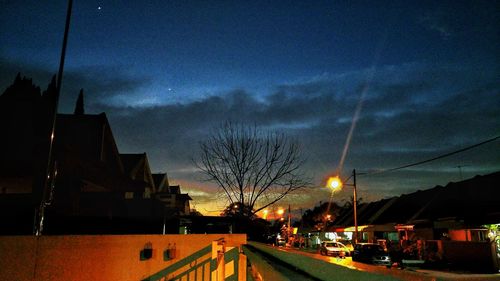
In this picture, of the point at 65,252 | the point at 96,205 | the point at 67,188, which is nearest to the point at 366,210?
the point at 96,205

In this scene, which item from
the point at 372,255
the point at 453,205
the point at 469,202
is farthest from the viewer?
the point at 453,205

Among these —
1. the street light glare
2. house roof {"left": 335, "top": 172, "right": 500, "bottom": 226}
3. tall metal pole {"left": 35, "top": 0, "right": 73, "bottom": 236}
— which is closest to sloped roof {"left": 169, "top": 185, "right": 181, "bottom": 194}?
house roof {"left": 335, "top": 172, "right": 500, "bottom": 226}

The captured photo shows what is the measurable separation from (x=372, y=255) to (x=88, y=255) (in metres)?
19.9

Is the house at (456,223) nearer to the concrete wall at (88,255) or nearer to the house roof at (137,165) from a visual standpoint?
the concrete wall at (88,255)

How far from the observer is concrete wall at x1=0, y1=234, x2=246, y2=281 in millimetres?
7082

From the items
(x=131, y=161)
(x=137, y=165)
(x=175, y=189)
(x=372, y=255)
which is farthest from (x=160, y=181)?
(x=372, y=255)

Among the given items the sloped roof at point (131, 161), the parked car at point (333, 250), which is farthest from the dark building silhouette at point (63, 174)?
the parked car at point (333, 250)

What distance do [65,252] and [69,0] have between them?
693 cm

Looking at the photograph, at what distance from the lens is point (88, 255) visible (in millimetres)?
9477

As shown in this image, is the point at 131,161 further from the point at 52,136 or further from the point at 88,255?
the point at 52,136

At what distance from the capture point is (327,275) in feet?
6.28

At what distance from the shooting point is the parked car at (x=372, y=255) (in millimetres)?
23922

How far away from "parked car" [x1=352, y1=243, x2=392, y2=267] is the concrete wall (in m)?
15.0

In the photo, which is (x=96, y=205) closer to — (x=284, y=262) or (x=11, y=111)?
(x=11, y=111)
